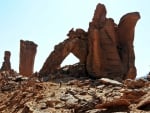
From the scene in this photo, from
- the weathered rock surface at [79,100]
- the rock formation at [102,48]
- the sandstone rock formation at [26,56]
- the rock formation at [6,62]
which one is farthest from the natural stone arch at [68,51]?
the rock formation at [6,62]

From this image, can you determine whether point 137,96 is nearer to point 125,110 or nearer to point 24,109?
point 125,110

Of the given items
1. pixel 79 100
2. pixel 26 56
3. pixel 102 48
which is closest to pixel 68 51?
pixel 102 48

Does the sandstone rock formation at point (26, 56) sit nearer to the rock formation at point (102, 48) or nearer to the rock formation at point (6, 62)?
the rock formation at point (6, 62)

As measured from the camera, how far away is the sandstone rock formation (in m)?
50.1

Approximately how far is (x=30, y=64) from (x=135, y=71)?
65.6 feet

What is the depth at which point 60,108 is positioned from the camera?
48.1ft

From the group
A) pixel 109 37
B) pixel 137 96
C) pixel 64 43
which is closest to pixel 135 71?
pixel 109 37

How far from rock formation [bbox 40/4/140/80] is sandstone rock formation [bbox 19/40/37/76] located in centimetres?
1277

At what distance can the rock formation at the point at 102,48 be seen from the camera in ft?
111

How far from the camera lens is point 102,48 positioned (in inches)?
1351

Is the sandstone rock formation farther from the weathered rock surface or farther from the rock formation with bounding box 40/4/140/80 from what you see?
the weathered rock surface

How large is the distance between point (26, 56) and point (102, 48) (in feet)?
61.4

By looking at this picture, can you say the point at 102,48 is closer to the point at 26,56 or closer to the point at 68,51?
the point at 68,51

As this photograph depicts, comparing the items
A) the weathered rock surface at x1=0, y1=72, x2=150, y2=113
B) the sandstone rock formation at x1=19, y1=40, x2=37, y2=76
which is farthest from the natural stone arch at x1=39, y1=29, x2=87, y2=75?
the weathered rock surface at x1=0, y1=72, x2=150, y2=113
